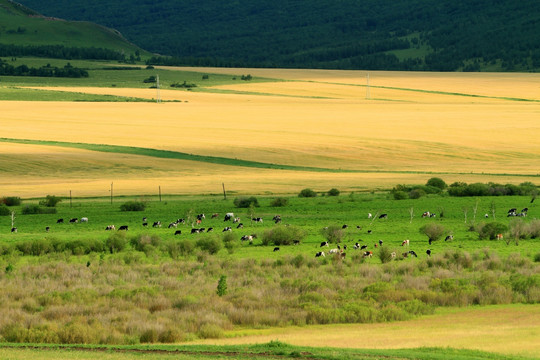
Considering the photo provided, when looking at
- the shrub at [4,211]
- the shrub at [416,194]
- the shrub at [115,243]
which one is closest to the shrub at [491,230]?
the shrub at [416,194]

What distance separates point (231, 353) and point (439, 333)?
6.03m

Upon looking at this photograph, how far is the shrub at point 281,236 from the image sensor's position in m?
43.8

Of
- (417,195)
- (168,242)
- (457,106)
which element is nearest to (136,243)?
(168,242)

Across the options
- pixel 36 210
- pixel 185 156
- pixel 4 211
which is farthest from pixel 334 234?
pixel 185 156

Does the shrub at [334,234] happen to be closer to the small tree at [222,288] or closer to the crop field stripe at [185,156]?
the small tree at [222,288]

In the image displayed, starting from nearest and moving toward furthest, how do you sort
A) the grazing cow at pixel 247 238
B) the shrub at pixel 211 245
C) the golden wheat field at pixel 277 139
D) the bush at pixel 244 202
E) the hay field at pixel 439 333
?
the hay field at pixel 439 333 → the shrub at pixel 211 245 → the grazing cow at pixel 247 238 → the bush at pixel 244 202 → the golden wheat field at pixel 277 139

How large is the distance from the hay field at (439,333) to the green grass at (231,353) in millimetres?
1351

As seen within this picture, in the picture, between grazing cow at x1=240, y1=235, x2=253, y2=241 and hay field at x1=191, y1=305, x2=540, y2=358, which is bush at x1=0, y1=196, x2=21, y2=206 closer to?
grazing cow at x1=240, y1=235, x2=253, y2=241

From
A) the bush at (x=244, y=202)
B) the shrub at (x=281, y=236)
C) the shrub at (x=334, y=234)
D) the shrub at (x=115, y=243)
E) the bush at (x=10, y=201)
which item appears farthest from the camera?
the bush at (x=10, y=201)

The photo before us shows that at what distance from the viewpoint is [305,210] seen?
5484 centimetres

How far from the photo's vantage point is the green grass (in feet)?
70.9

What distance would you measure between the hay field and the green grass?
1351 mm

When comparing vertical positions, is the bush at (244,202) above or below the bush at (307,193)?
below

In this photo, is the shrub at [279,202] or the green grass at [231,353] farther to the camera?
the shrub at [279,202]
